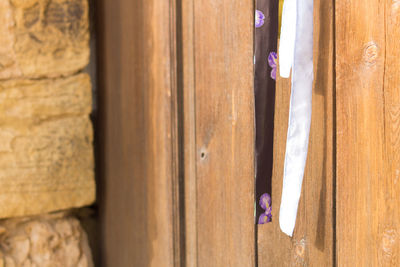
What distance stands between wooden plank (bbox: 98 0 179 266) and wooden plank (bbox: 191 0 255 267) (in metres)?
0.08

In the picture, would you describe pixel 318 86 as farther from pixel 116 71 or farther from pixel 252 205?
pixel 116 71

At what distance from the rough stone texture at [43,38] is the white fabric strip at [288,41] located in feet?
2.90

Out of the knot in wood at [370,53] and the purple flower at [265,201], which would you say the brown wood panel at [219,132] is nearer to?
the purple flower at [265,201]

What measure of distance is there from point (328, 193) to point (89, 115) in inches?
37.0

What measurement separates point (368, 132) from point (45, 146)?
1.03 meters

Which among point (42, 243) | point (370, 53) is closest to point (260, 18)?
point (370, 53)

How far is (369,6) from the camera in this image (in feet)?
2.00

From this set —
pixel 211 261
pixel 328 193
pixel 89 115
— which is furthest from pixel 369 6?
pixel 89 115

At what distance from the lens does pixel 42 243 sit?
1303 mm

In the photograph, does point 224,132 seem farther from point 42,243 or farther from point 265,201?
point 42,243

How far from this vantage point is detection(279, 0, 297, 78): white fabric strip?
633mm

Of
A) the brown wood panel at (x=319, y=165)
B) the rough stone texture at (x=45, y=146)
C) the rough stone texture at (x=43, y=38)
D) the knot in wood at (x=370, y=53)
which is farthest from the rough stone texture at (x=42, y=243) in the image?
the knot in wood at (x=370, y=53)

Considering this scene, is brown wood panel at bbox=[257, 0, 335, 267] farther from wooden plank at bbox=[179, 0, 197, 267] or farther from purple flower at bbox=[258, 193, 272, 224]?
wooden plank at bbox=[179, 0, 197, 267]

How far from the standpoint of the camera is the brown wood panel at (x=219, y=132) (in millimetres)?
838
